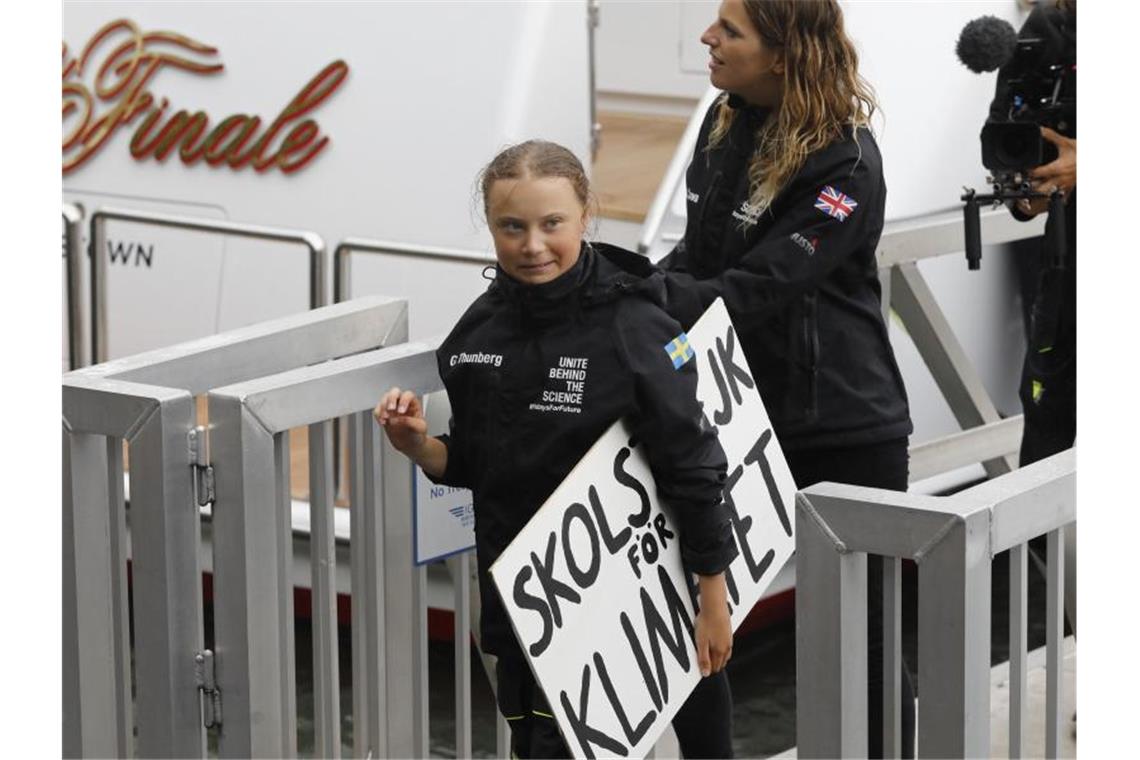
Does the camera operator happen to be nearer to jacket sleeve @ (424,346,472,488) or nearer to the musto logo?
jacket sleeve @ (424,346,472,488)

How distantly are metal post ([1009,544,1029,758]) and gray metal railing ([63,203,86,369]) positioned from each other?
3.64 m

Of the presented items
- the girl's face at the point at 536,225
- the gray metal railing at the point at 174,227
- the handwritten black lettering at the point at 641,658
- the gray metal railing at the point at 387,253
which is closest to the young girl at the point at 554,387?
the girl's face at the point at 536,225

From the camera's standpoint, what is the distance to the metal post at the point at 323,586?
11.4 ft

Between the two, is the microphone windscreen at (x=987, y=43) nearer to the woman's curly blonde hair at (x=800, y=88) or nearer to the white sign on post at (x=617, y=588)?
the woman's curly blonde hair at (x=800, y=88)

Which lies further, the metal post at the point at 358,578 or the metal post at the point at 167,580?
the metal post at the point at 358,578

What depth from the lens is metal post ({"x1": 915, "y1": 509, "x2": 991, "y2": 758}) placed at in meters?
2.64

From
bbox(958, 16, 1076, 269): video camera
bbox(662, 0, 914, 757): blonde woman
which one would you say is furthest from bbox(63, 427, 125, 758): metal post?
bbox(958, 16, 1076, 269): video camera

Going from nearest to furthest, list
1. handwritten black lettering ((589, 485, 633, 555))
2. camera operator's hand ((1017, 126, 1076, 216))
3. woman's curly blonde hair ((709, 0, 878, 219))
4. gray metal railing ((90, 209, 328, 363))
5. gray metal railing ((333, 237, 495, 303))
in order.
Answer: handwritten black lettering ((589, 485, 633, 555)) → woman's curly blonde hair ((709, 0, 878, 219)) → camera operator's hand ((1017, 126, 1076, 216)) → gray metal railing ((333, 237, 495, 303)) → gray metal railing ((90, 209, 328, 363))

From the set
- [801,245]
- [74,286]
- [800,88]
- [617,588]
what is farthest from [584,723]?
[74,286]

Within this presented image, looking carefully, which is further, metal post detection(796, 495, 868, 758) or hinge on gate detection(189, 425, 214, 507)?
hinge on gate detection(189, 425, 214, 507)

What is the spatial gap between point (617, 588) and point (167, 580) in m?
0.70

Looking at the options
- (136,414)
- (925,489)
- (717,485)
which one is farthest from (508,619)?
(925,489)

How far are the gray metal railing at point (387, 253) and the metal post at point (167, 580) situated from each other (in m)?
2.09

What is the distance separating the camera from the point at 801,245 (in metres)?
3.53
